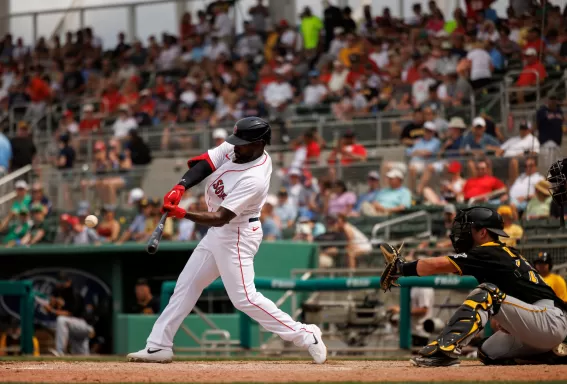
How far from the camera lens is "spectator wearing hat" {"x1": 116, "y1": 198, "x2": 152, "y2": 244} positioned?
1386 centimetres

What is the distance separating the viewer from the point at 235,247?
6938 millimetres

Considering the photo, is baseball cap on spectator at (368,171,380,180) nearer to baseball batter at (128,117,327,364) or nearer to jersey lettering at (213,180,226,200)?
baseball batter at (128,117,327,364)

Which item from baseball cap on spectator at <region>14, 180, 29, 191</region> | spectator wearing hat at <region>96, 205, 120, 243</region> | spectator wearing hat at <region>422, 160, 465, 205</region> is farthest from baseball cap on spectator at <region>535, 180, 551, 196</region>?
baseball cap on spectator at <region>14, 180, 29, 191</region>

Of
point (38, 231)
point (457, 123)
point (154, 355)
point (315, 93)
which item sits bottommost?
point (154, 355)

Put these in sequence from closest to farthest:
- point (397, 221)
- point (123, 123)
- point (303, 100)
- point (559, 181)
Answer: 1. point (559, 181)
2. point (397, 221)
3. point (303, 100)
4. point (123, 123)

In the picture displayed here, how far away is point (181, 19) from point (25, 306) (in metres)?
11.9

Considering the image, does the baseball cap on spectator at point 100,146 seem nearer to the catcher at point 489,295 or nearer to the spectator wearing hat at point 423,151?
the spectator wearing hat at point 423,151

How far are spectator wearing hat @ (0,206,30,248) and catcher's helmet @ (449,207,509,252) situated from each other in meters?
9.25

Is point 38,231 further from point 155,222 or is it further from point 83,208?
point 155,222

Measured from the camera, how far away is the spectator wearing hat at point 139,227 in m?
13.9

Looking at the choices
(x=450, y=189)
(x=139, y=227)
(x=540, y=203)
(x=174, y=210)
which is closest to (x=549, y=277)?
(x=540, y=203)

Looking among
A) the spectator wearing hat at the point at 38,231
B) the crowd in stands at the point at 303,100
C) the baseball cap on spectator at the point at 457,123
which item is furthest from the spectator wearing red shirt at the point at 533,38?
the spectator wearing hat at the point at 38,231

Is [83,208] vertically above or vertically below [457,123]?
below

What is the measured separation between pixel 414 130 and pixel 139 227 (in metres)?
4.05
